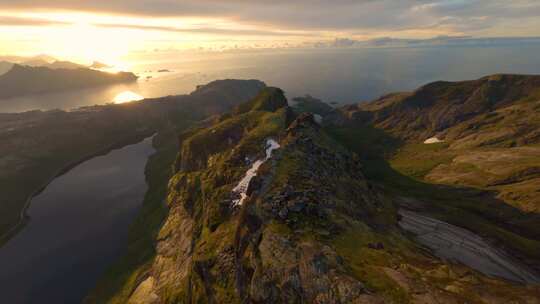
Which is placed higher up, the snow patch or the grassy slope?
the snow patch

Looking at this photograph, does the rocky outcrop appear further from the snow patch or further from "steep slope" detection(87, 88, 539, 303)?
the snow patch

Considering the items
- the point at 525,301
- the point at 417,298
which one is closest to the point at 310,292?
the point at 417,298

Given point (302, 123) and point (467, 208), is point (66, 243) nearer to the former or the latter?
point (302, 123)

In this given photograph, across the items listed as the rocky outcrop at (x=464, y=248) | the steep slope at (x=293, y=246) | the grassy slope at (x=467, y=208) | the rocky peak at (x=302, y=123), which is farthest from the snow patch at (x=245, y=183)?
the grassy slope at (x=467, y=208)

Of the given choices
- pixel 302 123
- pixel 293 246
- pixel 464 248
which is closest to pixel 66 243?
pixel 302 123

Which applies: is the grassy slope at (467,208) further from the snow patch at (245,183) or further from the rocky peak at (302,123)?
the snow patch at (245,183)

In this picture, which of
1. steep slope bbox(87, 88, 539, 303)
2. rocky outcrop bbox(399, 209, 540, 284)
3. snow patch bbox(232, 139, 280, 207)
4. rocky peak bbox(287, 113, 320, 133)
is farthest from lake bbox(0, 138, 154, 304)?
rocky outcrop bbox(399, 209, 540, 284)
